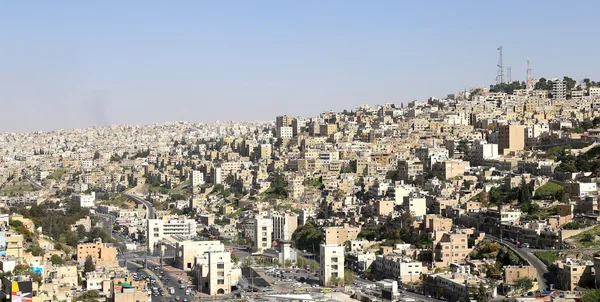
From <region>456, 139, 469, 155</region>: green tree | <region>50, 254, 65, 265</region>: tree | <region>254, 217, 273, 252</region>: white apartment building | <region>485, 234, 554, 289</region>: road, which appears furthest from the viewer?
<region>456, 139, 469, 155</region>: green tree

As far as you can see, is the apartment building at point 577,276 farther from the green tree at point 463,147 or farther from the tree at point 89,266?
the green tree at point 463,147

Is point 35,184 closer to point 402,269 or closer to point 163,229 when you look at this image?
point 163,229

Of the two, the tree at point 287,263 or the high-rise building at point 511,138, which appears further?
the high-rise building at point 511,138

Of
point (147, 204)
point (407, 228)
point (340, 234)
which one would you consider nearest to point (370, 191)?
point (340, 234)

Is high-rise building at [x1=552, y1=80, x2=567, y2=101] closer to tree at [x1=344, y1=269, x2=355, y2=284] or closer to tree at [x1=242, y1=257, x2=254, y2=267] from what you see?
tree at [x1=242, y1=257, x2=254, y2=267]

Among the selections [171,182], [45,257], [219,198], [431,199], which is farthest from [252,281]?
[171,182]

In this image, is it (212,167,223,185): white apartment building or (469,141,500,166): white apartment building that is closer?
(469,141,500,166): white apartment building

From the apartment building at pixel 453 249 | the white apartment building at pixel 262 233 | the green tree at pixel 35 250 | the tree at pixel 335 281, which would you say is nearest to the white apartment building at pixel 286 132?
the white apartment building at pixel 262 233

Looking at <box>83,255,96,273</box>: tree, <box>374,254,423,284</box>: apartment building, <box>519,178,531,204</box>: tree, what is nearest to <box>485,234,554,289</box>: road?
<box>374,254,423,284</box>: apartment building
